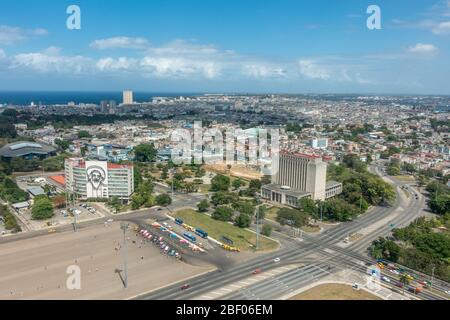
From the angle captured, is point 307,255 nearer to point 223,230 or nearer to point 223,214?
point 223,230

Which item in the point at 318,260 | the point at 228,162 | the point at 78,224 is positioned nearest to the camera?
the point at 318,260

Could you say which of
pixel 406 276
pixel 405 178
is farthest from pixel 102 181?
pixel 405 178

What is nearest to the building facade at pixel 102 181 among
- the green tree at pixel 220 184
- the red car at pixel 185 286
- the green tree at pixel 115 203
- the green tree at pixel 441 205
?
the green tree at pixel 115 203

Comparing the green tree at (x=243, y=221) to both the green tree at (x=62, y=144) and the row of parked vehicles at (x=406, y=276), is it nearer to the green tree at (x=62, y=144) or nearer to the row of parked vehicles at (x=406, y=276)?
the row of parked vehicles at (x=406, y=276)

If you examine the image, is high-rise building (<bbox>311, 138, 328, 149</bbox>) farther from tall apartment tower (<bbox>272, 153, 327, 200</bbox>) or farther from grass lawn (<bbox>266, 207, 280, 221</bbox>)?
grass lawn (<bbox>266, 207, 280, 221</bbox>)

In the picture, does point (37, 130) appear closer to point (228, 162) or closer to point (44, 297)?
point (228, 162)
